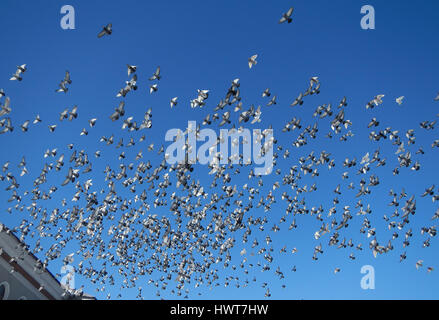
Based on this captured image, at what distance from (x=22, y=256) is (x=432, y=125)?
27.7 metres

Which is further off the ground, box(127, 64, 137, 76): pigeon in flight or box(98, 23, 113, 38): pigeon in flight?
box(98, 23, 113, 38): pigeon in flight

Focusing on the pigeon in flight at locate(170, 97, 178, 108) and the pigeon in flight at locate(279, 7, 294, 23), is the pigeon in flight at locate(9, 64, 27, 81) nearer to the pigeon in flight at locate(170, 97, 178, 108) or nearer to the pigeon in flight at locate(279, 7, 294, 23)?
the pigeon in flight at locate(170, 97, 178, 108)

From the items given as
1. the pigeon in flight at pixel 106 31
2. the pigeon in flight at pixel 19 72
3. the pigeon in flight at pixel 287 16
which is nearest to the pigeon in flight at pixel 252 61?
the pigeon in flight at pixel 287 16

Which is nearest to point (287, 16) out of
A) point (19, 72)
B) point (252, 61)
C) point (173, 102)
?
point (252, 61)

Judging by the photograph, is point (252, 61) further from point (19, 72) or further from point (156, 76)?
point (19, 72)

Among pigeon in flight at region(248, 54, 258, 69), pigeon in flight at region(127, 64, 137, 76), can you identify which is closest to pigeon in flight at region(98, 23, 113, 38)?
pigeon in flight at region(127, 64, 137, 76)

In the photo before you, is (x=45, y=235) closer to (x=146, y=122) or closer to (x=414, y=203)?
(x=146, y=122)

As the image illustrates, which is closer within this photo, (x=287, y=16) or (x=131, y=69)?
(x=287, y=16)

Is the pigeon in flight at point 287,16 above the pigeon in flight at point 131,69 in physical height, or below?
above

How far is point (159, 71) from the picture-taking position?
16094 millimetres

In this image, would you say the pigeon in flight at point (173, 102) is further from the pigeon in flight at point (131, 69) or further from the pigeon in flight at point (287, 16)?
the pigeon in flight at point (287, 16)

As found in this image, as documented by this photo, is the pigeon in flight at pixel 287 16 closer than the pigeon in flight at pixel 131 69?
Yes

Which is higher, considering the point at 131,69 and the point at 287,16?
the point at 287,16

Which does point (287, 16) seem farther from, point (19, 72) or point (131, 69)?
point (19, 72)
